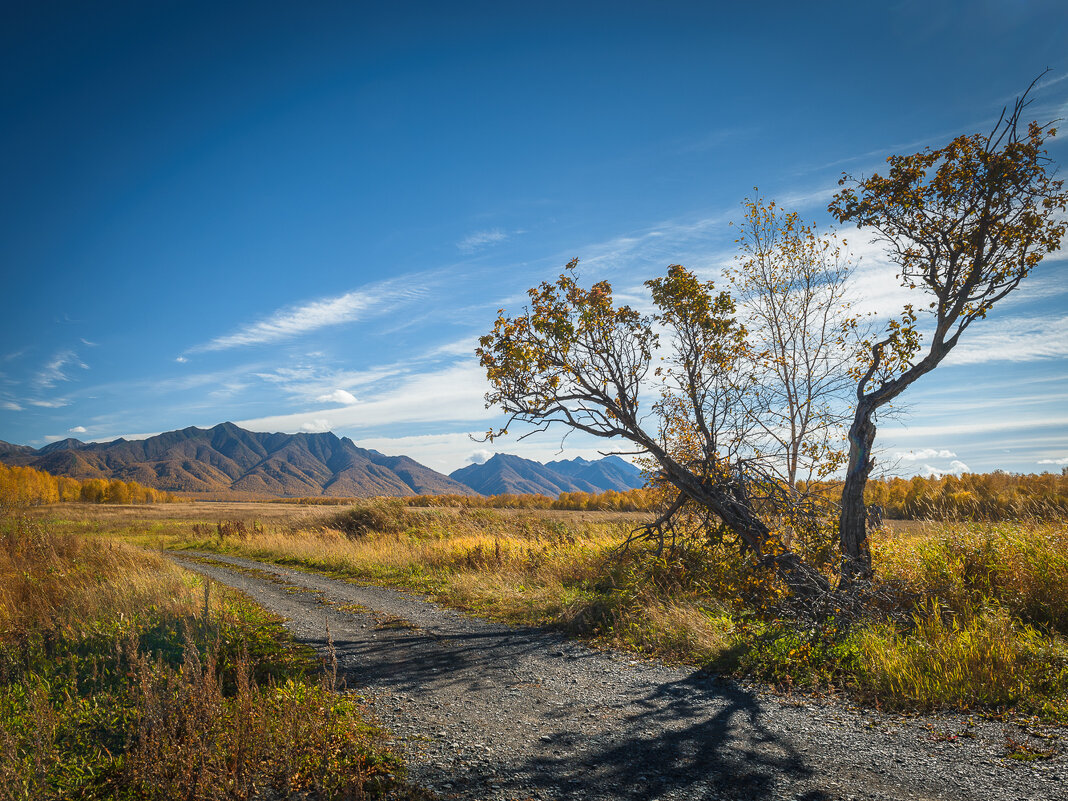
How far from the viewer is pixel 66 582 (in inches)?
467

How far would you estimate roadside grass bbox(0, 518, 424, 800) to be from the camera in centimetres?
416

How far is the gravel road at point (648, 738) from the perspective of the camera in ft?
13.5

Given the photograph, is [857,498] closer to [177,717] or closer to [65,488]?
[177,717]

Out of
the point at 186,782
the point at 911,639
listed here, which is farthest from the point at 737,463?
the point at 186,782

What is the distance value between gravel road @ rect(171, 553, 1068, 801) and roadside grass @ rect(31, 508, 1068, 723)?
0.60 meters

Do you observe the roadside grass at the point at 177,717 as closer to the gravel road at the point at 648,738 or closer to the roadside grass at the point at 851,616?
the gravel road at the point at 648,738

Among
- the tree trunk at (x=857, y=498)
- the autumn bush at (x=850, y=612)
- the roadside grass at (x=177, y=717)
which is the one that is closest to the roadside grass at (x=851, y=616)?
the autumn bush at (x=850, y=612)

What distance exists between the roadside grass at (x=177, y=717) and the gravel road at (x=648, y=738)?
633 mm

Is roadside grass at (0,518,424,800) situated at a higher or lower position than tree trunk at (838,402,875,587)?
lower

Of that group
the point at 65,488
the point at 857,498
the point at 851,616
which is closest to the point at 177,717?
the point at 851,616

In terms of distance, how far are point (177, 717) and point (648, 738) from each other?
13.7ft

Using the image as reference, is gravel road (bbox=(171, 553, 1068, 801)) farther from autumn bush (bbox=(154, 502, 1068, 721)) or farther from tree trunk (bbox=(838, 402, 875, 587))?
tree trunk (bbox=(838, 402, 875, 587))

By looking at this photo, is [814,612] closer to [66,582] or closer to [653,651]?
[653,651]

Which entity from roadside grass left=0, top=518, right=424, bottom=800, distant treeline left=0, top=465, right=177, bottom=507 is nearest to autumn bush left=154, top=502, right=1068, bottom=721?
roadside grass left=0, top=518, right=424, bottom=800
